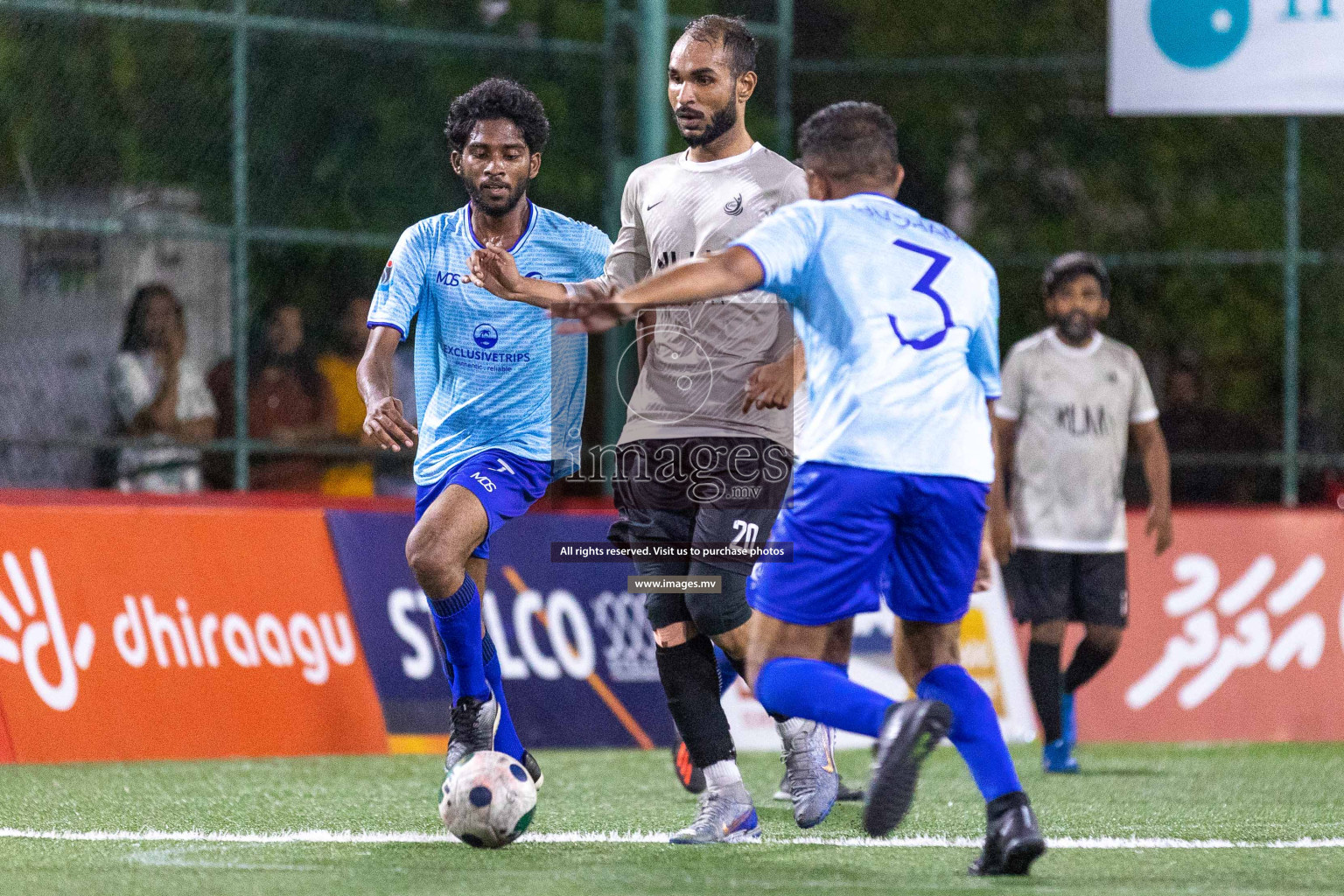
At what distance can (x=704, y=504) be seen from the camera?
6.02 metres

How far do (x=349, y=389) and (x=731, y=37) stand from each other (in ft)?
16.5

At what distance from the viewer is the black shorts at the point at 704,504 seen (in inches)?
236

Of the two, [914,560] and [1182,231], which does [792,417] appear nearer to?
[914,560]

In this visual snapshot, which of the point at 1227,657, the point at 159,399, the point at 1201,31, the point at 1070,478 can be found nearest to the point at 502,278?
the point at 1070,478

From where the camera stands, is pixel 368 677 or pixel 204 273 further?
pixel 204 273

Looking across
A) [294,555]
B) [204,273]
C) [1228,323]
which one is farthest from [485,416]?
[1228,323]

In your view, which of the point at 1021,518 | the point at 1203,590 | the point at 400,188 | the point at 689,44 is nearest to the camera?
the point at 689,44

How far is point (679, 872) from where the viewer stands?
16.7 ft

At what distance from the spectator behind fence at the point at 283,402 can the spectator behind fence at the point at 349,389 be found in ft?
0.19

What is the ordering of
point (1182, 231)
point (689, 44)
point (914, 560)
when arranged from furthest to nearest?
point (1182, 231), point (689, 44), point (914, 560)

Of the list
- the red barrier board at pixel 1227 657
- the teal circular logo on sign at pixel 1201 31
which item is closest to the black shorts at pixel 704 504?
the red barrier board at pixel 1227 657

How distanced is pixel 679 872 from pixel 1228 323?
943 centimetres

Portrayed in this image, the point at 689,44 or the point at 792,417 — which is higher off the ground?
the point at 689,44

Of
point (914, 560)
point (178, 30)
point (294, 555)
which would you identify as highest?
point (178, 30)
